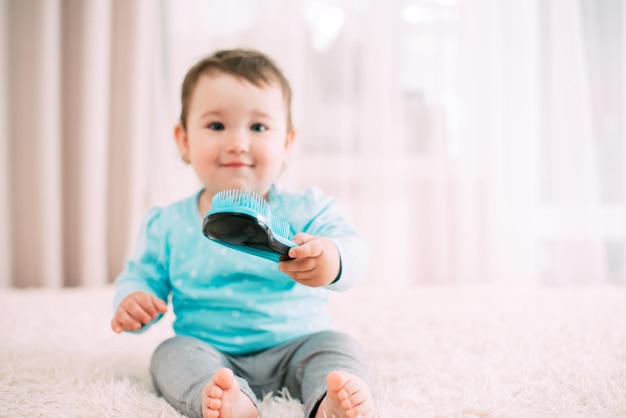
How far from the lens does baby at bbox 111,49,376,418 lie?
0.71 m

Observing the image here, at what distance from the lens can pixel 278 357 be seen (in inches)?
31.1

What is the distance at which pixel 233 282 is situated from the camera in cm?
82

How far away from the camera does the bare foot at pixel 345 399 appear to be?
59cm

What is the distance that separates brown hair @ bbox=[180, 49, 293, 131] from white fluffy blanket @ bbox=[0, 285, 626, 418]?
42cm

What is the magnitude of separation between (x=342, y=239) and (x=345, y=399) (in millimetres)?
237

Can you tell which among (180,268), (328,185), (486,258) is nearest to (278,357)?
(180,268)

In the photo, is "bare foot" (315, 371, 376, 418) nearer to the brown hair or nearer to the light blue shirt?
the light blue shirt


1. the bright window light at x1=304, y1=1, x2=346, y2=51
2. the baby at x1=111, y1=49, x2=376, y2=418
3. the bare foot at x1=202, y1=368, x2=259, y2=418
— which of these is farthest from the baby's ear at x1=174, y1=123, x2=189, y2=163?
the bright window light at x1=304, y1=1, x2=346, y2=51

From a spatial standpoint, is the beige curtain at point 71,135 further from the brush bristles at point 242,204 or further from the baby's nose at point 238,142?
the brush bristles at point 242,204

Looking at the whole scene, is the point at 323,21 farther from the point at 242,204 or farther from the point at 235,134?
the point at 242,204

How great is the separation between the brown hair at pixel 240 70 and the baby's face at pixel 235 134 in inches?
0.5

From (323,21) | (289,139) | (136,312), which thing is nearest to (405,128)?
(323,21)

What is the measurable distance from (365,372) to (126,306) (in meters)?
0.33

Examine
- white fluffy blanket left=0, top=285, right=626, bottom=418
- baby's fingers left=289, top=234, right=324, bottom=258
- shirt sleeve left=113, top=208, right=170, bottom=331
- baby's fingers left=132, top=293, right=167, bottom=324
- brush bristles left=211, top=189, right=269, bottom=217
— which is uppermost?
brush bristles left=211, top=189, right=269, bottom=217
